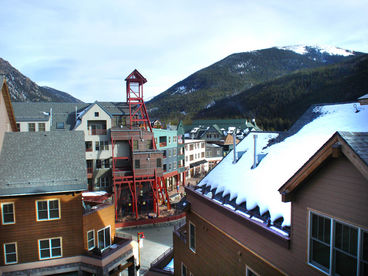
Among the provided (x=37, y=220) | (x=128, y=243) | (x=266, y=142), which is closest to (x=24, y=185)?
(x=37, y=220)

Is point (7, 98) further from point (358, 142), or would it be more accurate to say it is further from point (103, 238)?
point (358, 142)

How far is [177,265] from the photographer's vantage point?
1416cm

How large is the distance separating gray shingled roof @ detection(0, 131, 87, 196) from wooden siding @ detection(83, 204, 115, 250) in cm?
211

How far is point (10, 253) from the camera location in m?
13.6

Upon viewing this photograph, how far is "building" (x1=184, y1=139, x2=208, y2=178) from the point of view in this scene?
51312 millimetres

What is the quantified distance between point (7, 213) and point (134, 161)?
16370 millimetres

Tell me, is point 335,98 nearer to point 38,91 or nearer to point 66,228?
point 66,228

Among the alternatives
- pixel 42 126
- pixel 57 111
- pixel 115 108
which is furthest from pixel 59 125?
pixel 115 108

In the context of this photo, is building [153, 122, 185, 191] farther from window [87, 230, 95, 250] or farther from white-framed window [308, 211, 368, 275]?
white-framed window [308, 211, 368, 275]

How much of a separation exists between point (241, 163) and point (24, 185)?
11958 mm

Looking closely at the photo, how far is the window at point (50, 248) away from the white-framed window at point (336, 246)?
1385cm

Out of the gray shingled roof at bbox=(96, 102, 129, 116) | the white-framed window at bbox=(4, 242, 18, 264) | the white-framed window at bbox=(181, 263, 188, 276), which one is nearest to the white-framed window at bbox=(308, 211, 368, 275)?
the white-framed window at bbox=(181, 263, 188, 276)

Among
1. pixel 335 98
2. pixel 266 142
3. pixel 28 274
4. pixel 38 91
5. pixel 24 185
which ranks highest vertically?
pixel 38 91

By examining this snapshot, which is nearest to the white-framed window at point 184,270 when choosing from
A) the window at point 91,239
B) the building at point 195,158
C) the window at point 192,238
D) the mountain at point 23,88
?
the window at point 192,238
